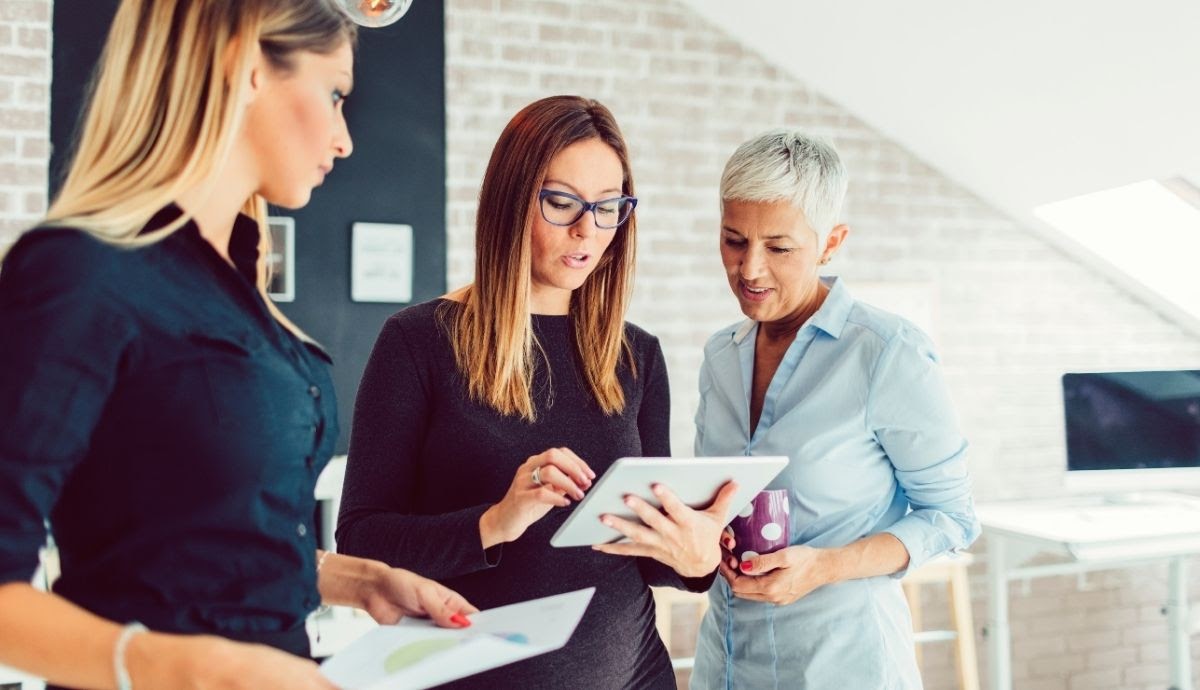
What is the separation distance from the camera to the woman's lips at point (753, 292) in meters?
1.68

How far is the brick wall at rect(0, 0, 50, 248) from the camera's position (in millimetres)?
3125

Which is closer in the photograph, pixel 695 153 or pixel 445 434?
pixel 445 434

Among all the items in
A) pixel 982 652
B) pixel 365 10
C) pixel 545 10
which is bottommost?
pixel 982 652

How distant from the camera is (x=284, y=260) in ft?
11.4

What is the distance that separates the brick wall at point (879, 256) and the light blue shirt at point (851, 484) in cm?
216

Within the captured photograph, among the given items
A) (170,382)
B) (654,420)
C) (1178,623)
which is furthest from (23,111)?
(1178,623)

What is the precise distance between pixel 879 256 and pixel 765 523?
2810mm

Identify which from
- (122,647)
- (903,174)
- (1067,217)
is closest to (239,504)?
(122,647)

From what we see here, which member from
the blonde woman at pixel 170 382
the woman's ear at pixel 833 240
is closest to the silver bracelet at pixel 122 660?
the blonde woman at pixel 170 382

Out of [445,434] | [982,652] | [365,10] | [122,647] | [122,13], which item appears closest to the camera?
[122,647]

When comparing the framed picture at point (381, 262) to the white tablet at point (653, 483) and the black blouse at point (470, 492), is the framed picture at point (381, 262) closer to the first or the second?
the black blouse at point (470, 492)

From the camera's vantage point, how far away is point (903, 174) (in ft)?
13.5

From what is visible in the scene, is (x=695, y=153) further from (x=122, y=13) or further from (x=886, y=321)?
(x=122, y=13)

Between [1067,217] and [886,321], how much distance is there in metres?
2.95
